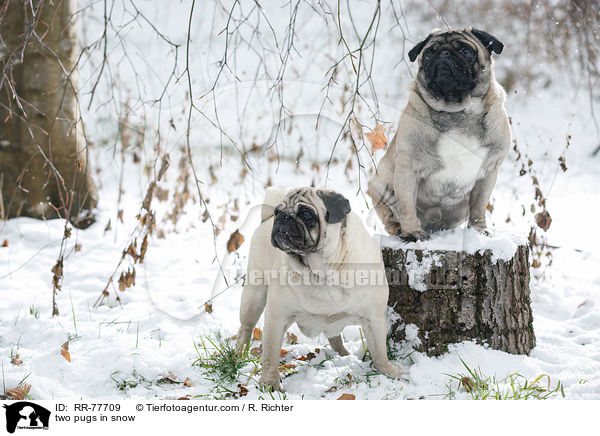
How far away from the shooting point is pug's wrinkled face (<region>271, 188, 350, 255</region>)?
2492 mm

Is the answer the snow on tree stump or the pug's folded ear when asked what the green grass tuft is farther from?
the pug's folded ear

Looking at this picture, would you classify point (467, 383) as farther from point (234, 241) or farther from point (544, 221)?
point (544, 221)

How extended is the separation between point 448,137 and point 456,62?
46 cm

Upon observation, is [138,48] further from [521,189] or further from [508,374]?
[521,189]

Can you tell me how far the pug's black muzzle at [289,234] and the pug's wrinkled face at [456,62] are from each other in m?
1.26

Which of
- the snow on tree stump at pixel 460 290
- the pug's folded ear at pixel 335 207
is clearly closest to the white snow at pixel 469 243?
the snow on tree stump at pixel 460 290

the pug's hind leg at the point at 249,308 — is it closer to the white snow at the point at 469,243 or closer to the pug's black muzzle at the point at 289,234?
the pug's black muzzle at the point at 289,234

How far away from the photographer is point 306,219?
8.29ft

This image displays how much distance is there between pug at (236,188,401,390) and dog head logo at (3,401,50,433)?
1.08 m

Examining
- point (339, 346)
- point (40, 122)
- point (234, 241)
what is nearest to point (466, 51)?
point (234, 241)

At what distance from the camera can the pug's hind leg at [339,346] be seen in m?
3.25

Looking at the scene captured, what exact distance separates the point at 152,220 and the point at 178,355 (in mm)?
933

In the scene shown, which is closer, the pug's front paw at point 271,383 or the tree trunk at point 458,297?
the pug's front paw at point 271,383

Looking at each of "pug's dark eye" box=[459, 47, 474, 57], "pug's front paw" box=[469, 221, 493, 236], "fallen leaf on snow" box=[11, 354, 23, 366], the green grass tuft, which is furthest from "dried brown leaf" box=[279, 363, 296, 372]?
"pug's dark eye" box=[459, 47, 474, 57]
